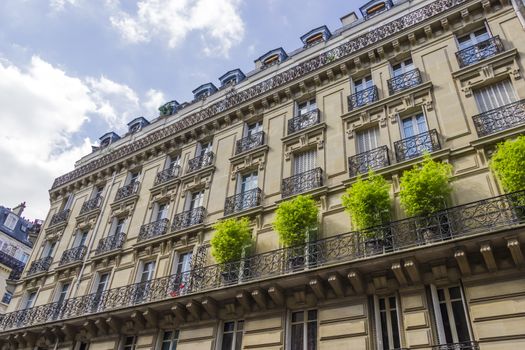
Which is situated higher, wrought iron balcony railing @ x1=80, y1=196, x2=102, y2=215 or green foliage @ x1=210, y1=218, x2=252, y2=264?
wrought iron balcony railing @ x1=80, y1=196, x2=102, y2=215

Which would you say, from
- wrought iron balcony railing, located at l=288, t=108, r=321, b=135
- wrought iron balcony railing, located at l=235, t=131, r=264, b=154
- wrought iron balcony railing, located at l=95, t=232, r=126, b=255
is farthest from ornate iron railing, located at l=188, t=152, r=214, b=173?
wrought iron balcony railing, located at l=95, t=232, r=126, b=255

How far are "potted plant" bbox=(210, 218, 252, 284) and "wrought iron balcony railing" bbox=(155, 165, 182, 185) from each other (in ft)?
19.5

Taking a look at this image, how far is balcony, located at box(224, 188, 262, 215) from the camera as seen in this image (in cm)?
1401

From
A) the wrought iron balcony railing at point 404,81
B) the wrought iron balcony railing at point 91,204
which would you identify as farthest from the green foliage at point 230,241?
the wrought iron balcony railing at point 91,204

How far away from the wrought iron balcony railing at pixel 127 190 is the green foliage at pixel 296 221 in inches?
380

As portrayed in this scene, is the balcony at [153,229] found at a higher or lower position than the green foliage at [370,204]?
higher

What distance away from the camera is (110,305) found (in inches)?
576

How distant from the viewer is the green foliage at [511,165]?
885 cm

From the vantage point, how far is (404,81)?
13609 mm

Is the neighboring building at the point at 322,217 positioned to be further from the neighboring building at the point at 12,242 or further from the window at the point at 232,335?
the neighboring building at the point at 12,242

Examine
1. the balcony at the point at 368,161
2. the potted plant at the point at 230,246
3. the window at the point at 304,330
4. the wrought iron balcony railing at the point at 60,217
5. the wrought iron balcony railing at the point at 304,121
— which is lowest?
the window at the point at 304,330

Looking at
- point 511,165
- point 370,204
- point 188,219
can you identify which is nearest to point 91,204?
point 188,219

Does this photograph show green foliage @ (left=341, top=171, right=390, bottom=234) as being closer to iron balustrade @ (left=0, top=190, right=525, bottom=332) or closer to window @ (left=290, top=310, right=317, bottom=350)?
iron balustrade @ (left=0, top=190, right=525, bottom=332)

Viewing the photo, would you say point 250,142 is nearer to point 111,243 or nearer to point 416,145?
point 416,145
